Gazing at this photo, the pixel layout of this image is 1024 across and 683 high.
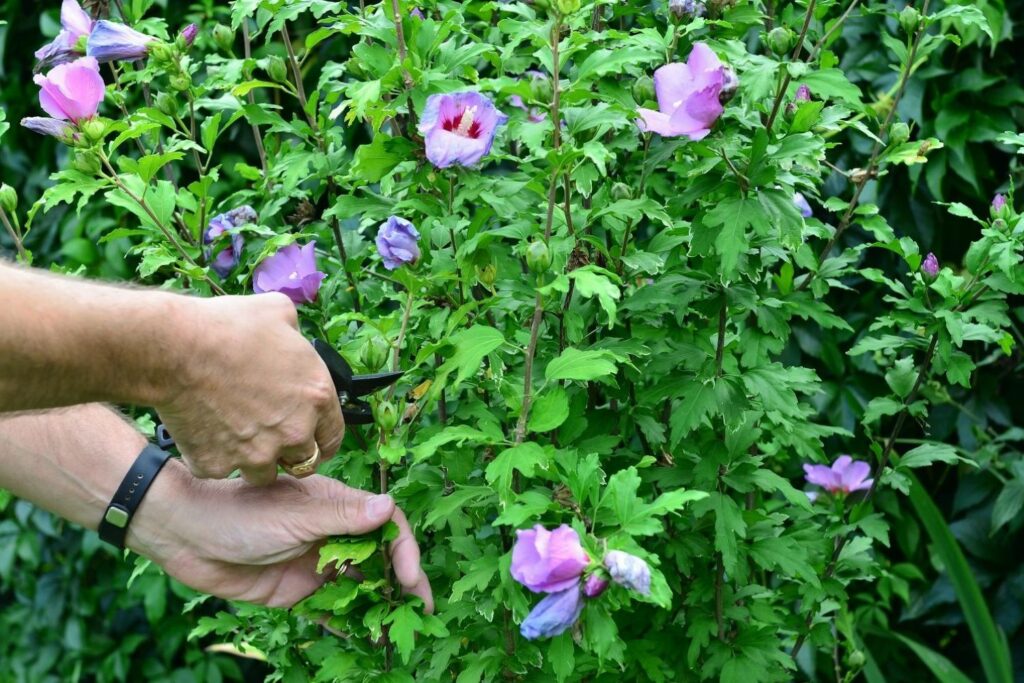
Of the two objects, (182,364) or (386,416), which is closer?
(182,364)

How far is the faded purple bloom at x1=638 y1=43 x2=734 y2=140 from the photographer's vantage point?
57.4 inches

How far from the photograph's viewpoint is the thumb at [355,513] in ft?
5.04

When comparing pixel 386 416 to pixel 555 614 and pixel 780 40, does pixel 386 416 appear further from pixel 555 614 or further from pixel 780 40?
pixel 780 40

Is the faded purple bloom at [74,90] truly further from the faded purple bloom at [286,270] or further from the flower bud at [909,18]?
the flower bud at [909,18]

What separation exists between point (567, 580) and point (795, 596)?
0.99 meters

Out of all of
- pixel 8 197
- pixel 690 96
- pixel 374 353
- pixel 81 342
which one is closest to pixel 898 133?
pixel 690 96

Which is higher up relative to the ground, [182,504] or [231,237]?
[231,237]

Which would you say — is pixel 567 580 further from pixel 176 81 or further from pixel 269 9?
pixel 176 81

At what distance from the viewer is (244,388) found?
1.40 meters

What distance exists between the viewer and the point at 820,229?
1.80 m

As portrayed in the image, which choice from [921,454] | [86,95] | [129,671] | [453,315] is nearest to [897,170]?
[921,454]

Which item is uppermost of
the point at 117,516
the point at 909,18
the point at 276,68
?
the point at 909,18

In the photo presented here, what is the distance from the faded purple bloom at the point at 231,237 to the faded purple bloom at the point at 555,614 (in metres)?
0.88

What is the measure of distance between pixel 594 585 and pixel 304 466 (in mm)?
454
